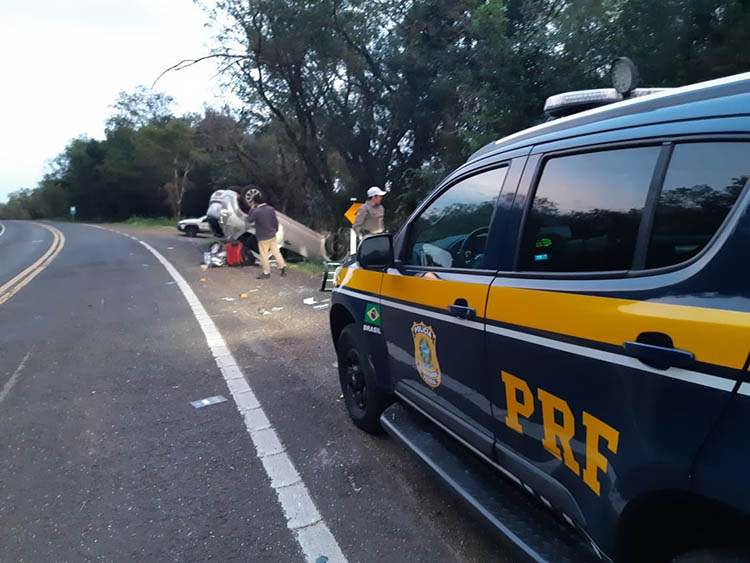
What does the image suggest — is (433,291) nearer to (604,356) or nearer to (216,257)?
(604,356)

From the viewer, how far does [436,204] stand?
3.38 m

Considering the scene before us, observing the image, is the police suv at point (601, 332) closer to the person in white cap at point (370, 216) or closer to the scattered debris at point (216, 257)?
the person in white cap at point (370, 216)

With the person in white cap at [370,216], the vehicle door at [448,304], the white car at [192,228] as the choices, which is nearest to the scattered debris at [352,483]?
the vehicle door at [448,304]

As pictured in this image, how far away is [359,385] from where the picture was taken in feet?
13.9

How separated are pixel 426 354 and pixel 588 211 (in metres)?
1.26

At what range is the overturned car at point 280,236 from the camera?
14.8 metres

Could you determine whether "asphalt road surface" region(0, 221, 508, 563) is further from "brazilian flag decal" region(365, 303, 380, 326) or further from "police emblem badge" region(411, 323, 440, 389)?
"brazilian flag decal" region(365, 303, 380, 326)

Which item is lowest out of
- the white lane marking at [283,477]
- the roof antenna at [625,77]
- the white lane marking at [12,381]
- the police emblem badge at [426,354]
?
the white lane marking at [12,381]

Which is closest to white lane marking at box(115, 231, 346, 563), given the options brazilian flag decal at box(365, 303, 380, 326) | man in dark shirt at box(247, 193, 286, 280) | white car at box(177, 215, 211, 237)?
brazilian flag decal at box(365, 303, 380, 326)

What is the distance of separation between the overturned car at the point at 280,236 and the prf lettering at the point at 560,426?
12368 mm

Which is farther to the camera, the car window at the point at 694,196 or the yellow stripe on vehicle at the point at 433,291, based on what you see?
the yellow stripe on vehicle at the point at 433,291

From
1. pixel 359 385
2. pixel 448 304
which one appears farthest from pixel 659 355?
pixel 359 385

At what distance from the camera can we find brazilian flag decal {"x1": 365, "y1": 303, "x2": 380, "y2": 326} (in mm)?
3736

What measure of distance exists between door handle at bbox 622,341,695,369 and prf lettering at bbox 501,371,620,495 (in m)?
0.28
